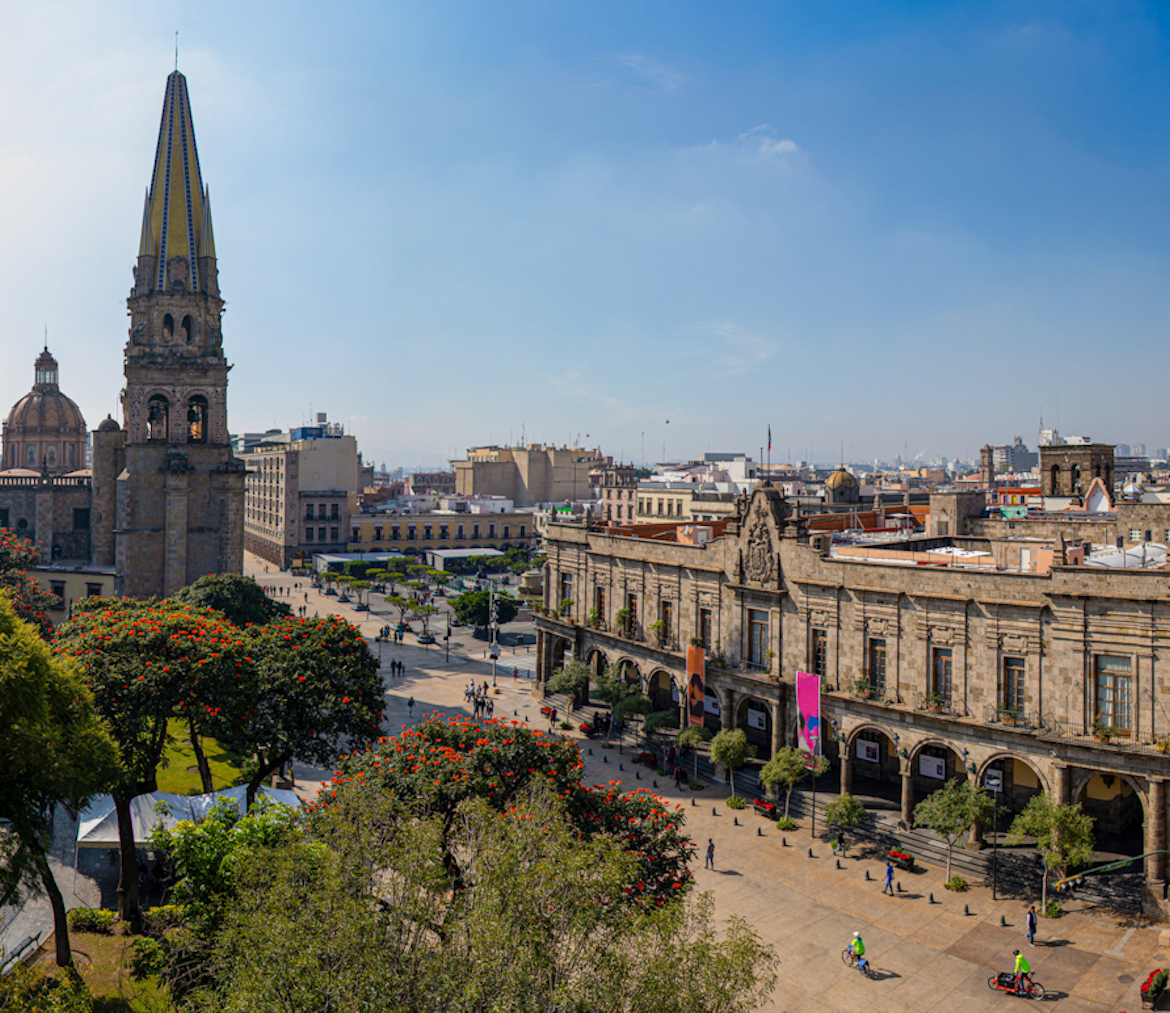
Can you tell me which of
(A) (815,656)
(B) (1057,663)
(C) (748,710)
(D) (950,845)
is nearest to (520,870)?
(D) (950,845)

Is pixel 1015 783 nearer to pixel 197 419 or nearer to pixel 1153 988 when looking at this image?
pixel 1153 988

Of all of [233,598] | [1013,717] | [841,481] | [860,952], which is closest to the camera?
[860,952]

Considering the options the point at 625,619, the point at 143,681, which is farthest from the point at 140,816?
the point at 625,619

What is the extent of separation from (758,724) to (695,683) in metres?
5.02

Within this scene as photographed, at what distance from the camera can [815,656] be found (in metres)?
41.8

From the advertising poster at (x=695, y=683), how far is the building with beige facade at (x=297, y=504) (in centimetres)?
9843

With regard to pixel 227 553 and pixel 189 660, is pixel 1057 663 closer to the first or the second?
pixel 189 660

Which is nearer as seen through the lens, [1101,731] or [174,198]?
[1101,731]

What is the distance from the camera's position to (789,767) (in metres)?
38.7

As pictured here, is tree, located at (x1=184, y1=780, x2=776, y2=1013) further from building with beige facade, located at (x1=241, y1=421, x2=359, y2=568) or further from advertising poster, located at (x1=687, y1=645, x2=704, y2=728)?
building with beige facade, located at (x1=241, y1=421, x2=359, y2=568)

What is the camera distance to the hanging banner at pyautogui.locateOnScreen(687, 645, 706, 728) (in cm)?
4594

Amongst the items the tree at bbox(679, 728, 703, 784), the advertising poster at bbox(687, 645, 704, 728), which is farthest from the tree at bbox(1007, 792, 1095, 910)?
the advertising poster at bbox(687, 645, 704, 728)

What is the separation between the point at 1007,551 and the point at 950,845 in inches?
645

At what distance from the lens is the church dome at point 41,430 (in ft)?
340
